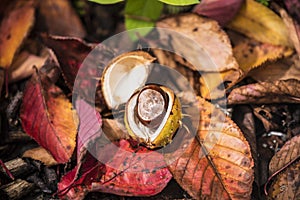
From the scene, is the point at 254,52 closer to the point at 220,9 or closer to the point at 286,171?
the point at 220,9

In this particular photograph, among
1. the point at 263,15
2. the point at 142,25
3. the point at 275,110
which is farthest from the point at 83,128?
the point at 263,15

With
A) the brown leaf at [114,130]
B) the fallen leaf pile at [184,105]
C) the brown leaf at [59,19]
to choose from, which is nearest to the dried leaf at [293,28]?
the fallen leaf pile at [184,105]

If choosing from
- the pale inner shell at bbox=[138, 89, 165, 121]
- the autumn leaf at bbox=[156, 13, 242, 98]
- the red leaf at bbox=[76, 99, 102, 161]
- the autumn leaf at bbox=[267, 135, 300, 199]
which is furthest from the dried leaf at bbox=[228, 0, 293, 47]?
the red leaf at bbox=[76, 99, 102, 161]

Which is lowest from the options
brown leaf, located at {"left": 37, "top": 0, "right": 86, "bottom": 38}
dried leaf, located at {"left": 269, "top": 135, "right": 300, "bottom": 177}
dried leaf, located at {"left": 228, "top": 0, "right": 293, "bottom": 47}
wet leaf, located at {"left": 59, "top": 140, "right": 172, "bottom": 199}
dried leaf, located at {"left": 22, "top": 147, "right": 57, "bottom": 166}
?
dried leaf, located at {"left": 22, "top": 147, "right": 57, "bottom": 166}

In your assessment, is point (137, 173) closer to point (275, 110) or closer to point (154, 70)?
point (154, 70)

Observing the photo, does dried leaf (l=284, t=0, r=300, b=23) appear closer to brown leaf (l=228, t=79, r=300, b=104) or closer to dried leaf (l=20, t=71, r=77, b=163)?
brown leaf (l=228, t=79, r=300, b=104)
